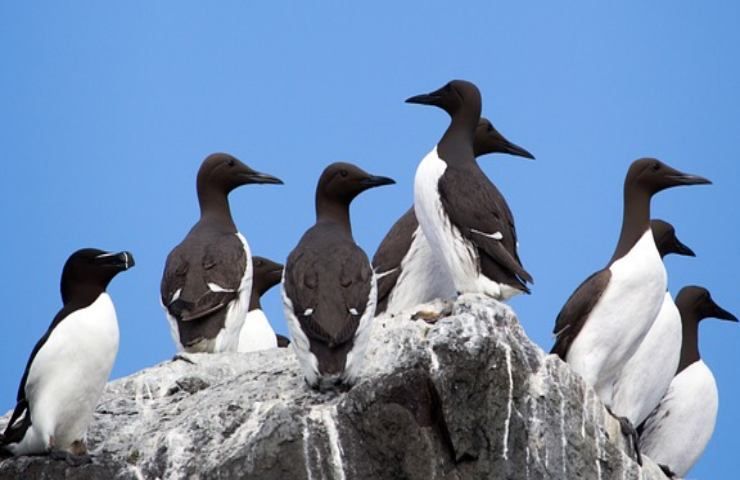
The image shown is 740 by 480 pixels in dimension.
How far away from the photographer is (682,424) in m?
13.5

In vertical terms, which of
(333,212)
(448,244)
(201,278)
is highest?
(333,212)

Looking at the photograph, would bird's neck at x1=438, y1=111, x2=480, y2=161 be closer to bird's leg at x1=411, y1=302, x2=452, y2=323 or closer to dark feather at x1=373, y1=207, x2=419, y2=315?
dark feather at x1=373, y1=207, x2=419, y2=315

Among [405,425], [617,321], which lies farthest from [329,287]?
[617,321]

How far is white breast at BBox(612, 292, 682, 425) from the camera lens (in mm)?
12625

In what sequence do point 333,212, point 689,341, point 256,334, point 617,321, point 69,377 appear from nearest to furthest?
point 69,377, point 333,212, point 617,321, point 689,341, point 256,334

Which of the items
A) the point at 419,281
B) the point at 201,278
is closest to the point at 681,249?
the point at 419,281

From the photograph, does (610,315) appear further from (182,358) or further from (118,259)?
(118,259)

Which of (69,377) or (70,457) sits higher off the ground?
(69,377)

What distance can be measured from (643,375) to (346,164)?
2.71 m

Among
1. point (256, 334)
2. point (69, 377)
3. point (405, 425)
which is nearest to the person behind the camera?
point (405, 425)

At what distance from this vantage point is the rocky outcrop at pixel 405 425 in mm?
9930

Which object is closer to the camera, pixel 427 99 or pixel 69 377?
pixel 69 377

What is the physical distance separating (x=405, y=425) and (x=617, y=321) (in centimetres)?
236

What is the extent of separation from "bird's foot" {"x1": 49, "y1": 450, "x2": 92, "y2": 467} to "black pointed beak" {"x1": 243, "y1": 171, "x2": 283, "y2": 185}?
3582 mm
